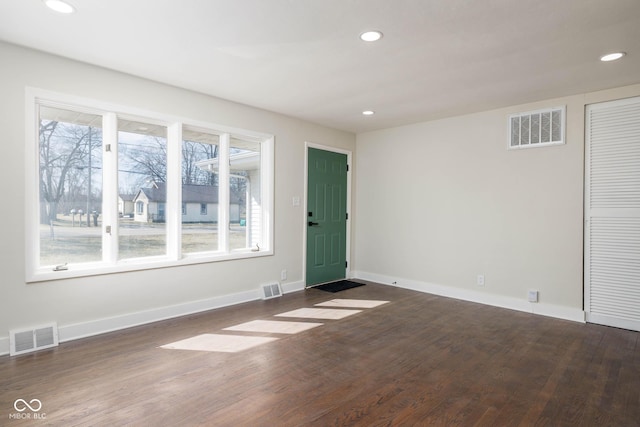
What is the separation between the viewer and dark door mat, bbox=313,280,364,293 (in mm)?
5324

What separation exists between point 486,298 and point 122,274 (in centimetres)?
443

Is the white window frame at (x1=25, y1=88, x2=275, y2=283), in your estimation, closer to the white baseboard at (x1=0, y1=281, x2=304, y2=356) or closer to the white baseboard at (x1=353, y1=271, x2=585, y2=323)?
the white baseboard at (x1=0, y1=281, x2=304, y2=356)

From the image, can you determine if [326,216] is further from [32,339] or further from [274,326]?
[32,339]

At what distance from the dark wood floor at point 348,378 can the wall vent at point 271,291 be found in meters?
1.00

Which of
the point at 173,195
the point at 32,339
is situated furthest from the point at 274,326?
the point at 32,339

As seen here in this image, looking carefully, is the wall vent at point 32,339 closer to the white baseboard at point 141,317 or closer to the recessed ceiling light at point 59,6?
the white baseboard at point 141,317

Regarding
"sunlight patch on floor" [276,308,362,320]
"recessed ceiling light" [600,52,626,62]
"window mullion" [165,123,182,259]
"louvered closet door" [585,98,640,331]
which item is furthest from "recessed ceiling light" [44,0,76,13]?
"louvered closet door" [585,98,640,331]

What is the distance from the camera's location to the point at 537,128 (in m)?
4.23

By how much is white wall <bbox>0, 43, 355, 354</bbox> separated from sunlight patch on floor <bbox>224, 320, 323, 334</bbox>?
78 cm

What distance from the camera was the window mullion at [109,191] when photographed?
3.53 m

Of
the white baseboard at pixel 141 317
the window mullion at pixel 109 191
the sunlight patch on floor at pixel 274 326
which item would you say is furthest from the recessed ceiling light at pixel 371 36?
the white baseboard at pixel 141 317

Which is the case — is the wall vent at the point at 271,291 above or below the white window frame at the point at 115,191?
below

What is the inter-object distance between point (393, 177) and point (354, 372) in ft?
11.9

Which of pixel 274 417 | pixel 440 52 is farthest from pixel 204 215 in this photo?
pixel 440 52
